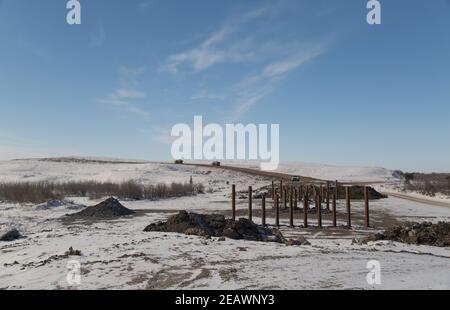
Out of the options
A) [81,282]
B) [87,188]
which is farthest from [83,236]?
[87,188]

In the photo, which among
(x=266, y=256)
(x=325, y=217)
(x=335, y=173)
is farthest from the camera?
(x=335, y=173)

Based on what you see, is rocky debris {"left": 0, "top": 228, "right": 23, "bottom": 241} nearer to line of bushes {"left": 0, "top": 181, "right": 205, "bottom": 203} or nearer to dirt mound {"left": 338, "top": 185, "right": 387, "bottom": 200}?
line of bushes {"left": 0, "top": 181, "right": 205, "bottom": 203}

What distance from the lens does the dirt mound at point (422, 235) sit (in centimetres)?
1428

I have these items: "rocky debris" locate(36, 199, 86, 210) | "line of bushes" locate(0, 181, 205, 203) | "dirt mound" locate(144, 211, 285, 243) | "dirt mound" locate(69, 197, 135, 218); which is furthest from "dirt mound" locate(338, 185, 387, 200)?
"dirt mound" locate(144, 211, 285, 243)

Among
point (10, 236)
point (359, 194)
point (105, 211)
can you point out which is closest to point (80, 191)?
point (105, 211)

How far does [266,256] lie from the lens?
1012 cm

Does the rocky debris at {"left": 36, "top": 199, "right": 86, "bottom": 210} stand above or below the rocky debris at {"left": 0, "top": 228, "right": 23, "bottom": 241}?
above

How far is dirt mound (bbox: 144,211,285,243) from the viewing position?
14.3 meters

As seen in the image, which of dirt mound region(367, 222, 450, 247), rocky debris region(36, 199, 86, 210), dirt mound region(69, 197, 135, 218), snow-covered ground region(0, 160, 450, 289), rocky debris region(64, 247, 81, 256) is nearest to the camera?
snow-covered ground region(0, 160, 450, 289)

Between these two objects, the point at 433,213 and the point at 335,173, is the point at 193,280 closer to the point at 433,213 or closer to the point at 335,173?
the point at 433,213

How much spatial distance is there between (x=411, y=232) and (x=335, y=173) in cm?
8849

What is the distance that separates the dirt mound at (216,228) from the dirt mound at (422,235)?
12.5 ft

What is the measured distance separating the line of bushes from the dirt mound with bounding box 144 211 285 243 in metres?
16.7

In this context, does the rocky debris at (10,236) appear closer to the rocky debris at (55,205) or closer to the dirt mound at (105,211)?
the dirt mound at (105,211)
